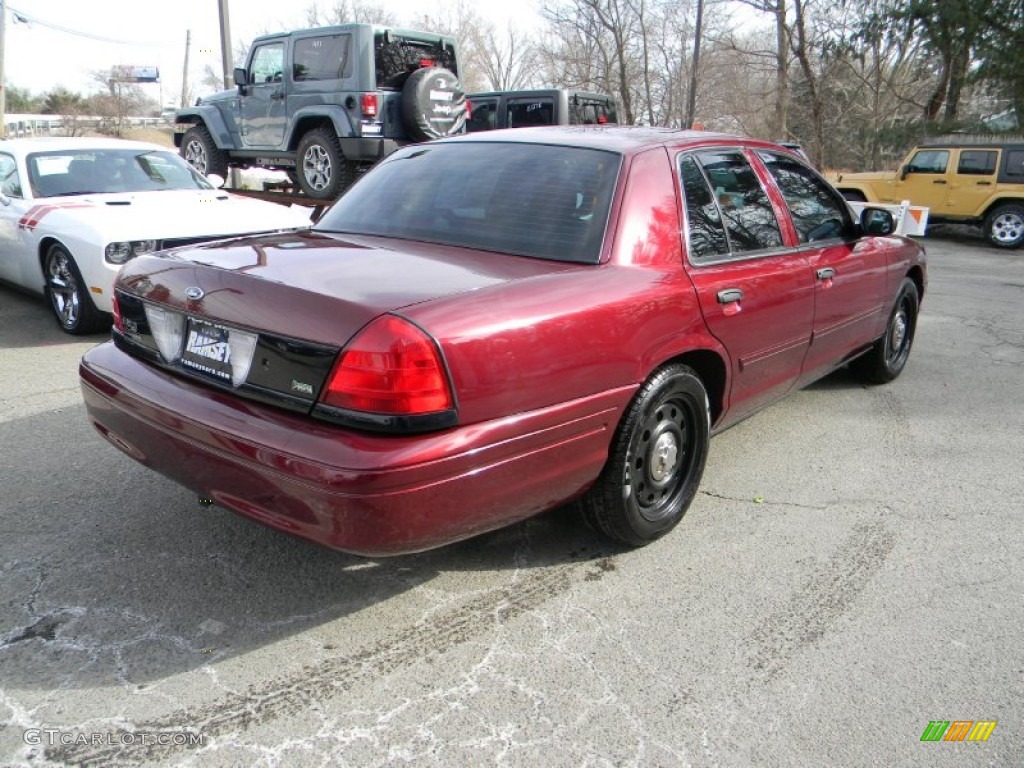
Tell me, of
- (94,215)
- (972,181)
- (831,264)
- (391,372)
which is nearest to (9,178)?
(94,215)

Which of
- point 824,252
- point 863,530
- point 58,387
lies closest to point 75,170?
point 58,387

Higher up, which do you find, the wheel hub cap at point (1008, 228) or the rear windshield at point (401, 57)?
the rear windshield at point (401, 57)

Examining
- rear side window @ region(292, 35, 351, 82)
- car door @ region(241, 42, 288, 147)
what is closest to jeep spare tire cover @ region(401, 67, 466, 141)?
rear side window @ region(292, 35, 351, 82)

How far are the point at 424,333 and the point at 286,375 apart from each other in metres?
0.46

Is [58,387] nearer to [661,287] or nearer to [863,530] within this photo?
[661,287]

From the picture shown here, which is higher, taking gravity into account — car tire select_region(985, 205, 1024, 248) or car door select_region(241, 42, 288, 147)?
car door select_region(241, 42, 288, 147)

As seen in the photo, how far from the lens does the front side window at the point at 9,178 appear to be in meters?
6.79

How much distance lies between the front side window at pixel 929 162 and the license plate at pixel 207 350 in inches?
634

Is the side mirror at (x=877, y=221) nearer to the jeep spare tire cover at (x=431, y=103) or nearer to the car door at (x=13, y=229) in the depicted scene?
the car door at (x=13, y=229)

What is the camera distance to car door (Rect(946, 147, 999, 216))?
15.1 metres

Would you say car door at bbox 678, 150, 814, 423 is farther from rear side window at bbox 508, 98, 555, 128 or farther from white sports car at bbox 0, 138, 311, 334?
rear side window at bbox 508, 98, 555, 128

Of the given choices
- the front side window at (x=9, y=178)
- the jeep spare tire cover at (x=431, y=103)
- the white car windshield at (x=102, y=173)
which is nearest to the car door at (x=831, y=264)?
the white car windshield at (x=102, y=173)

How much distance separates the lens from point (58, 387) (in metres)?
4.96

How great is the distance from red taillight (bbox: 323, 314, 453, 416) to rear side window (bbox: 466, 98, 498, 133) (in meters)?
11.9
